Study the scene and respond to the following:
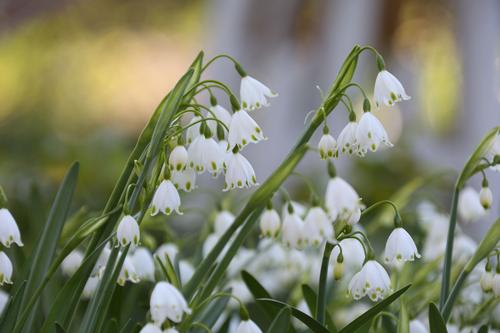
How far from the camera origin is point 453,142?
13.3 feet

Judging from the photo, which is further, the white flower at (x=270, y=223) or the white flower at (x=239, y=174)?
the white flower at (x=270, y=223)

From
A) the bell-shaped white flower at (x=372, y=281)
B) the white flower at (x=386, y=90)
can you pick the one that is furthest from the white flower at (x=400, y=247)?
the white flower at (x=386, y=90)

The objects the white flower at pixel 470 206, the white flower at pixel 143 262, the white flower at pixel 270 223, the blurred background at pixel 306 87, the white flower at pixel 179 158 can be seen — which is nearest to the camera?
the white flower at pixel 179 158

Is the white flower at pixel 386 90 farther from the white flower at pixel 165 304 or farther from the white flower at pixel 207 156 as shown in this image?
the white flower at pixel 165 304

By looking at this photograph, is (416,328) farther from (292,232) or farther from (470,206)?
(470,206)

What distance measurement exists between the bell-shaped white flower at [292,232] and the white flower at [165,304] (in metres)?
0.21

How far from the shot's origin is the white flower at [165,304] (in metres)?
0.64

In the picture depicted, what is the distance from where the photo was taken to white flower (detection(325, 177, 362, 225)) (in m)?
0.76

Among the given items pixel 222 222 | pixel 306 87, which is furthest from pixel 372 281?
pixel 306 87

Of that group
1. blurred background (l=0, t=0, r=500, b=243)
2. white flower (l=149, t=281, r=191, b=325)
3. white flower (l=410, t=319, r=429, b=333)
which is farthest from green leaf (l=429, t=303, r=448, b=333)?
blurred background (l=0, t=0, r=500, b=243)

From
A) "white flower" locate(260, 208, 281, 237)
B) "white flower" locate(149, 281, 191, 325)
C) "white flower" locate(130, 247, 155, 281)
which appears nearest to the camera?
"white flower" locate(149, 281, 191, 325)

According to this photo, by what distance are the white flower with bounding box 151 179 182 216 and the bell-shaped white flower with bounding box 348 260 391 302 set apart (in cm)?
20

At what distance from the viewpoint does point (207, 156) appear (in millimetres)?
764

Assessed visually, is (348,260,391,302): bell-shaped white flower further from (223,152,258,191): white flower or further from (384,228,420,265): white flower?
(223,152,258,191): white flower
